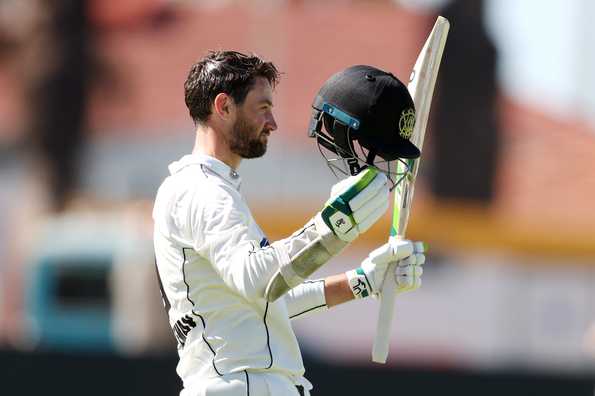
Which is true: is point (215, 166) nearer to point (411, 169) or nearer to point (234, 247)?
point (234, 247)

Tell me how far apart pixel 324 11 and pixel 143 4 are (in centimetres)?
345

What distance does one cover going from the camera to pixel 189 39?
3100 centimetres

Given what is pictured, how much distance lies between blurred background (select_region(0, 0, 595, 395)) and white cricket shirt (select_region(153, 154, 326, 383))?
5708 mm

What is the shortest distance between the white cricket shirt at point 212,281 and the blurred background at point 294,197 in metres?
5.71

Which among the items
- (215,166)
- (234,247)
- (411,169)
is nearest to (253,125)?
(215,166)

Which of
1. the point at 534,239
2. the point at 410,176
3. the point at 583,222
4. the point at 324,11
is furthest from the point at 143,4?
the point at 410,176

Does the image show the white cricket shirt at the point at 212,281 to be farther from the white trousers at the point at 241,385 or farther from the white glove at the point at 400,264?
the white glove at the point at 400,264

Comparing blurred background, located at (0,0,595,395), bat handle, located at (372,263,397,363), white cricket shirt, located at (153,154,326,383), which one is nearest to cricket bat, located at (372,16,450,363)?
bat handle, located at (372,263,397,363)

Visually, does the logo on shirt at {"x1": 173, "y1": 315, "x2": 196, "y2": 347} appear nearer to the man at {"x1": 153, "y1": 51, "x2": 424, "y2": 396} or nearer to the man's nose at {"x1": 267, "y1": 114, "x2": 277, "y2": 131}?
the man at {"x1": 153, "y1": 51, "x2": 424, "y2": 396}

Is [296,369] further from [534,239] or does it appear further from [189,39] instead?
[189,39]

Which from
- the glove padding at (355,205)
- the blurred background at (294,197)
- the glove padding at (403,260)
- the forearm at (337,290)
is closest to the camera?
the glove padding at (355,205)

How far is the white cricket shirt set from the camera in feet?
14.9

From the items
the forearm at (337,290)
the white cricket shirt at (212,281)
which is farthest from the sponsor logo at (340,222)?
the forearm at (337,290)

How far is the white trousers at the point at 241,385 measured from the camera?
15.3 feet
